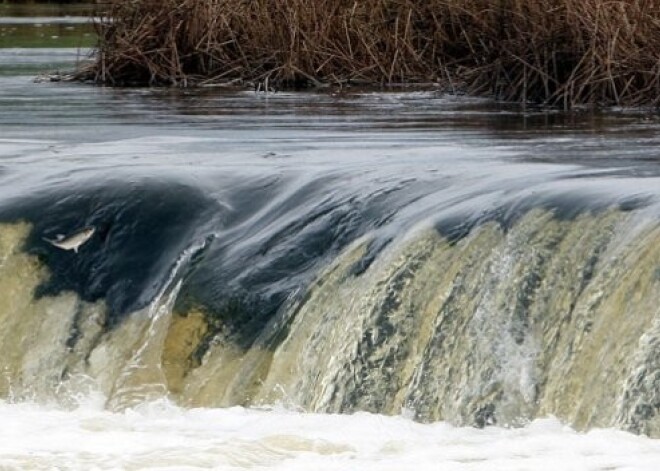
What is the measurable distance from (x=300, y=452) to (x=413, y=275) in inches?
50.1

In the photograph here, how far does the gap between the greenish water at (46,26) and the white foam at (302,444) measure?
43.1ft

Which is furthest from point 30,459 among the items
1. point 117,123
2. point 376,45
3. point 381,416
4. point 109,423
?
point 376,45

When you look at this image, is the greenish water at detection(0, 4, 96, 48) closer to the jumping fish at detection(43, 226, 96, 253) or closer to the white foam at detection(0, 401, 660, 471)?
the jumping fish at detection(43, 226, 96, 253)

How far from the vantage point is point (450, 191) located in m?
8.91

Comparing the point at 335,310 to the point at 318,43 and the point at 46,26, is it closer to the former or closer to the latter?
the point at 318,43

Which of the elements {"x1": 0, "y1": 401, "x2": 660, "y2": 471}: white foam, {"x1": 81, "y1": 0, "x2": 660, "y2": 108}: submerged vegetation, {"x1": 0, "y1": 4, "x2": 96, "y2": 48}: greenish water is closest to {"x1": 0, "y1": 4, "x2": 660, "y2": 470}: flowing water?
{"x1": 0, "y1": 401, "x2": 660, "y2": 471}: white foam

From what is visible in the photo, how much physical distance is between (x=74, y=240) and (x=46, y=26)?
21.6 metres

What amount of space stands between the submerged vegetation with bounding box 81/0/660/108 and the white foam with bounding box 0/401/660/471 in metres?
7.79

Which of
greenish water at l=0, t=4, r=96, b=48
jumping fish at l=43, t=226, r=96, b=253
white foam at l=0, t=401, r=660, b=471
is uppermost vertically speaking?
jumping fish at l=43, t=226, r=96, b=253

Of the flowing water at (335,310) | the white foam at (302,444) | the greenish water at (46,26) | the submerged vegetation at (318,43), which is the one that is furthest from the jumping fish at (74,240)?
the greenish water at (46,26)

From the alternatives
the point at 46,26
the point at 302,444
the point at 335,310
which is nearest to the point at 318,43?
the point at 335,310

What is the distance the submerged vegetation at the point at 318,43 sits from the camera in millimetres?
15797

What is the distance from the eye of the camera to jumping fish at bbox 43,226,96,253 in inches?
363

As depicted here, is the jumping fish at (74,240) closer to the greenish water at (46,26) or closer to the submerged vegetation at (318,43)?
the submerged vegetation at (318,43)
